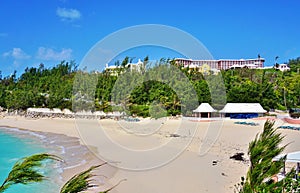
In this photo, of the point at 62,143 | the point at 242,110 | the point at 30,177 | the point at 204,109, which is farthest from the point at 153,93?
the point at 30,177


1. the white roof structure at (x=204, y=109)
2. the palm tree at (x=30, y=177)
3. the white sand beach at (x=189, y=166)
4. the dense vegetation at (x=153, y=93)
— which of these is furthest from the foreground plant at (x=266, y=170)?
the dense vegetation at (x=153, y=93)

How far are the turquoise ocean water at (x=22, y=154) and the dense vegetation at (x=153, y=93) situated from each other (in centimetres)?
1015

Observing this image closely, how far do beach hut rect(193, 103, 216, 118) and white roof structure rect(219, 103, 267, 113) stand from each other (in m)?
1.15

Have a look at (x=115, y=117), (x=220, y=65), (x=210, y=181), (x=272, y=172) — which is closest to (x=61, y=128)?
(x=115, y=117)

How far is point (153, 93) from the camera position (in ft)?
112

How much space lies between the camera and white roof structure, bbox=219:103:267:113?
1219 inches

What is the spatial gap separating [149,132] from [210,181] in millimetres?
14393

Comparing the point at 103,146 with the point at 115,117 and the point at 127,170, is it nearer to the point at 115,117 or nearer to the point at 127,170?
the point at 127,170

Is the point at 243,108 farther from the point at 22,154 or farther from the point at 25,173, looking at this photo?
the point at 25,173

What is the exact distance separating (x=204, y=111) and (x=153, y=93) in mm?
5983

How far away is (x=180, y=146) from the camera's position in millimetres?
17922

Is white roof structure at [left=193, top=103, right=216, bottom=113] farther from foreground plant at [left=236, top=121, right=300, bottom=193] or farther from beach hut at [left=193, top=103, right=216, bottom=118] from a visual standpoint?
foreground plant at [left=236, top=121, right=300, bottom=193]

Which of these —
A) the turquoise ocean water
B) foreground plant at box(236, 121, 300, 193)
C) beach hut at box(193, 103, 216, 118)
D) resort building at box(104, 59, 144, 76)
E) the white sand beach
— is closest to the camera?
foreground plant at box(236, 121, 300, 193)

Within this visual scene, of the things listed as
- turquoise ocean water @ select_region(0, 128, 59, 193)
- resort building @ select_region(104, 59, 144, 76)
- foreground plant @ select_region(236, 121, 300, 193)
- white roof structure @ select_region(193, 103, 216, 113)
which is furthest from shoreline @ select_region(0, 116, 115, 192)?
white roof structure @ select_region(193, 103, 216, 113)
